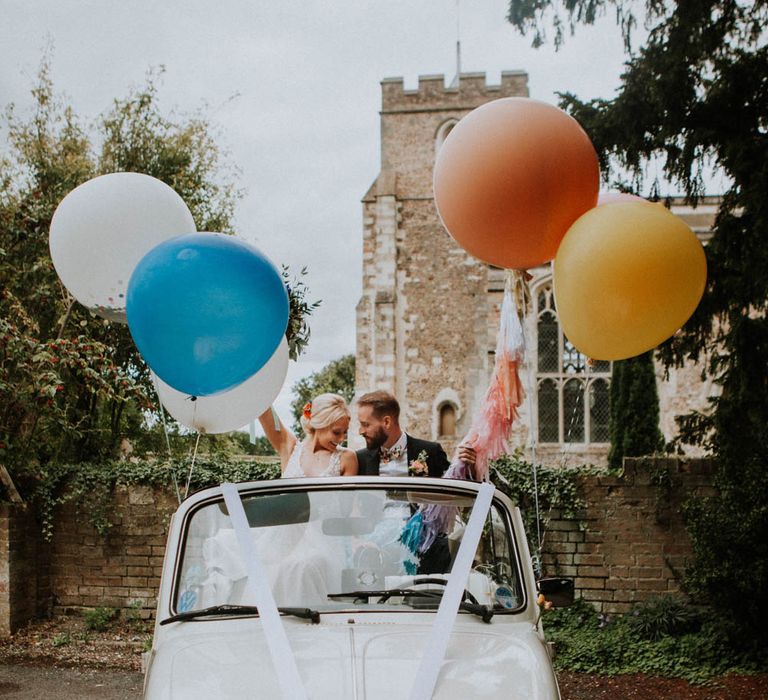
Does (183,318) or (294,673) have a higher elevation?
(183,318)

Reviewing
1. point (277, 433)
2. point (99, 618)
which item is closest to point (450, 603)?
point (277, 433)

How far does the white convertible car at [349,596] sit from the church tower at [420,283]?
53.0 ft

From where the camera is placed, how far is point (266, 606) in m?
2.59

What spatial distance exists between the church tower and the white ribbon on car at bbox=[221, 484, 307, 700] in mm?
16379

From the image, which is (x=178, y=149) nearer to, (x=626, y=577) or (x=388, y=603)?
(x=626, y=577)

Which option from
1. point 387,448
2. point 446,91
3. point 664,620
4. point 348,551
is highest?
point 446,91

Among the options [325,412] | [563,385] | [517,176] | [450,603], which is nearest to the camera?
[450,603]

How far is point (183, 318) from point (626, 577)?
5.53 meters

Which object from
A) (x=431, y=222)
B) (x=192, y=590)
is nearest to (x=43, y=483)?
(x=192, y=590)

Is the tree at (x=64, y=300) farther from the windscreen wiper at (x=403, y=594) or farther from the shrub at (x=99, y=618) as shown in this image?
the windscreen wiper at (x=403, y=594)

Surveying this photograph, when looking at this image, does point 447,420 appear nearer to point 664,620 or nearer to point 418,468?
point 664,620

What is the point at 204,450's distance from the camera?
10.9 meters

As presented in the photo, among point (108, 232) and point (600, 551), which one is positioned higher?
point (108, 232)

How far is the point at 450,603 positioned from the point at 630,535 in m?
5.02
